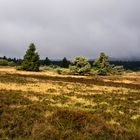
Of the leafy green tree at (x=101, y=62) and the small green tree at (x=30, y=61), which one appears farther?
the leafy green tree at (x=101, y=62)

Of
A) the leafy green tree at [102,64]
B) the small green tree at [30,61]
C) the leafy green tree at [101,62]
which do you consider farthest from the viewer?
the leafy green tree at [101,62]

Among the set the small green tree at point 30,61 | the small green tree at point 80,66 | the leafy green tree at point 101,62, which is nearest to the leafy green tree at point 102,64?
the leafy green tree at point 101,62

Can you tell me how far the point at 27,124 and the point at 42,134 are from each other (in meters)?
2.20

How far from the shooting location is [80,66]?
315 ft

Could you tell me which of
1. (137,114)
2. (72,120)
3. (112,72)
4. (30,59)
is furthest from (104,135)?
(112,72)

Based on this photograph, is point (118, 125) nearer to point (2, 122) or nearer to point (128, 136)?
point (128, 136)

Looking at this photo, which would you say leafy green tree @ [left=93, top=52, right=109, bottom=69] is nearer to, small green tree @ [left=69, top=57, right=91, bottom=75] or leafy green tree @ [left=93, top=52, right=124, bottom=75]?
leafy green tree @ [left=93, top=52, right=124, bottom=75]

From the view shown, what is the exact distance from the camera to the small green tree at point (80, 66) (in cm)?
9425

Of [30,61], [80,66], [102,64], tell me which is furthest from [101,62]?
[30,61]

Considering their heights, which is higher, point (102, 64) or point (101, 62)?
point (101, 62)

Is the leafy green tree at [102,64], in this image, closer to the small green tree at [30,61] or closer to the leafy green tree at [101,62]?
the leafy green tree at [101,62]

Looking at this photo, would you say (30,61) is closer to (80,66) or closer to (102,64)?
(80,66)

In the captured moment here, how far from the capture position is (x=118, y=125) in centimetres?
1838

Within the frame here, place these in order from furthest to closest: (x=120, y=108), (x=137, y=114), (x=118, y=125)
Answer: (x=120, y=108) → (x=137, y=114) → (x=118, y=125)
